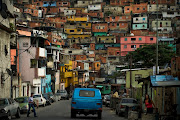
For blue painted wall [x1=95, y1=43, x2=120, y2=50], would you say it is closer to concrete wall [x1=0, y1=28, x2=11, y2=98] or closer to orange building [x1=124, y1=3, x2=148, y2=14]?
orange building [x1=124, y1=3, x2=148, y2=14]

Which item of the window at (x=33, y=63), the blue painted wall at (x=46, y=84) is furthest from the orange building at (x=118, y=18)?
the window at (x=33, y=63)

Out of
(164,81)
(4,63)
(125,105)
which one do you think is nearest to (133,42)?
(4,63)

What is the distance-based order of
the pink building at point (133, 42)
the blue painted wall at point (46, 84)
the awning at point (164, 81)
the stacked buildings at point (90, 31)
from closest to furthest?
1. the awning at point (164, 81)
2. the blue painted wall at point (46, 84)
3. the stacked buildings at point (90, 31)
4. the pink building at point (133, 42)

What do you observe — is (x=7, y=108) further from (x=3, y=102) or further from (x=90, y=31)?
(x=90, y=31)

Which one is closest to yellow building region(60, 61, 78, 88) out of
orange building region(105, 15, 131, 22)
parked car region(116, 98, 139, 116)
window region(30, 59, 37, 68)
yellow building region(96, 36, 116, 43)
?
window region(30, 59, 37, 68)

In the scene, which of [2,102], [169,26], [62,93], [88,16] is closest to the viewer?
[2,102]

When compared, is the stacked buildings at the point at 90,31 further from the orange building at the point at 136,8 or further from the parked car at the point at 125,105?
the parked car at the point at 125,105

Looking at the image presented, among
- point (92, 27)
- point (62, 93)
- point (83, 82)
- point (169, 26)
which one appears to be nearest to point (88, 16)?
point (92, 27)

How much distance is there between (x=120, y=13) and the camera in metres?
148

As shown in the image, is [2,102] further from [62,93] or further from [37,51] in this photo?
[62,93]

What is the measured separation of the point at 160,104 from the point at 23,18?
9707 cm

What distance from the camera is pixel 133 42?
11494cm

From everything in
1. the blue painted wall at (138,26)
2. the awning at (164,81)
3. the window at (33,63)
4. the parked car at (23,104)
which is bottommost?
the parked car at (23,104)

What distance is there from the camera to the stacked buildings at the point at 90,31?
3615 inches
